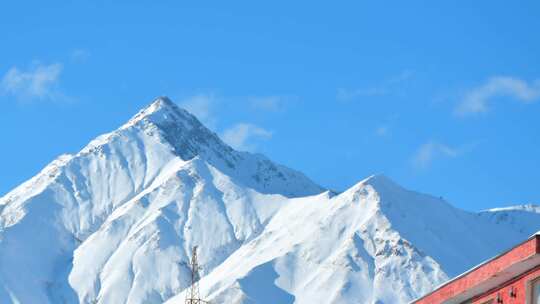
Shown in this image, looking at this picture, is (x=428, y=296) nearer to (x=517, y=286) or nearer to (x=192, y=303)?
(x=517, y=286)

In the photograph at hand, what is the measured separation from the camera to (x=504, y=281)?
27.3m

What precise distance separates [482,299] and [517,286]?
1669 millimetres

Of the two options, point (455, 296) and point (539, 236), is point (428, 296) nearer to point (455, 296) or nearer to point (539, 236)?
point (455, 296)

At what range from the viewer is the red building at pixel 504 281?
26.0m

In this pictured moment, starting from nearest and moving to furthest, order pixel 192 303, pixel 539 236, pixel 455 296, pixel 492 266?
1. pixel 539 236
2. pixel 492 266
3. pixel 455 296
4. pixel 192 303

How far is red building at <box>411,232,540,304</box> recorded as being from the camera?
26.0 m

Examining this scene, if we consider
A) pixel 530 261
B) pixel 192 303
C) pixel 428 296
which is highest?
pixel 192 303


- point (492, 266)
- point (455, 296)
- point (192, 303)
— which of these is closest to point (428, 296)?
point (455, 296)

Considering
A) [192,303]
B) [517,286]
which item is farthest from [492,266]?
[192,303]

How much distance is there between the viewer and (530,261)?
2581 centimetres

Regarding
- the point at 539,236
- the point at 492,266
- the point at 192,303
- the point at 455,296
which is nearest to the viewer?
the point at 539,236

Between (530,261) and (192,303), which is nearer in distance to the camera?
(530,261)

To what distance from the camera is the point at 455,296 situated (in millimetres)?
29062

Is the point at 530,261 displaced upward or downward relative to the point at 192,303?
downward
